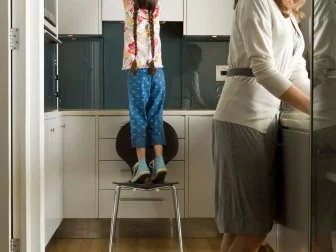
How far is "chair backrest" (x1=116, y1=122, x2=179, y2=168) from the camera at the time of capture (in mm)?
3154

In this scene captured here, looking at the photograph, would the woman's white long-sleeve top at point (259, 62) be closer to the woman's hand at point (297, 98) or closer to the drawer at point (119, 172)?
the woman's hand at point (297, 98)

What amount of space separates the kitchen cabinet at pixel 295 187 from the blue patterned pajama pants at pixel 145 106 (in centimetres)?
126

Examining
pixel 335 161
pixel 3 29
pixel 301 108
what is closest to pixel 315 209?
pixel 335 161

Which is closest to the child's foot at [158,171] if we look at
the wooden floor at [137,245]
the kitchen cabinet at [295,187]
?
the wooden floor at [137,245]

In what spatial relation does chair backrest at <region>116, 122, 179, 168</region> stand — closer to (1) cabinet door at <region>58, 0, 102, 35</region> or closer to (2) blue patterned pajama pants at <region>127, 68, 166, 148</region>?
(2) blue patterned pajama pants at <region>127, 68, 166, 148</region>

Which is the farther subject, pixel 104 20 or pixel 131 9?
pixel 104 20

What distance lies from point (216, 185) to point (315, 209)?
451 millimetres

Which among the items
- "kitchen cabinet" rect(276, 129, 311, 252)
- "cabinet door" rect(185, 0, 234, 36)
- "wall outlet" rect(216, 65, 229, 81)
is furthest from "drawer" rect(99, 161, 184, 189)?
"kitchen cabinet" rect(276, 129, 311, 252)

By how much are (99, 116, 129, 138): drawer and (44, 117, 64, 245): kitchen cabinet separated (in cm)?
23

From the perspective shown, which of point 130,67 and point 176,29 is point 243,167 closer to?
point 130,67

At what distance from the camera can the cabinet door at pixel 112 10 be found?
3.49 meters

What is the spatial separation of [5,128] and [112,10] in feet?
5.09

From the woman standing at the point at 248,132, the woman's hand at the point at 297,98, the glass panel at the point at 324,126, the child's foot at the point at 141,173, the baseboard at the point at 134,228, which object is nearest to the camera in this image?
the glass panel at the point at 324,126

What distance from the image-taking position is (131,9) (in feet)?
9.78
